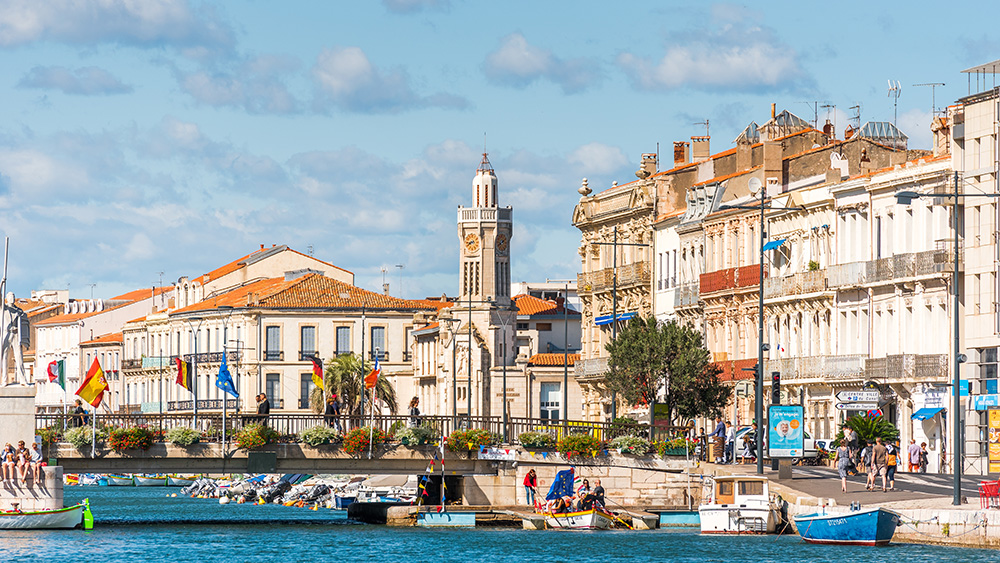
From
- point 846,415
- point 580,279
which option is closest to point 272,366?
point 580,279

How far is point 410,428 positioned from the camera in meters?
74.5

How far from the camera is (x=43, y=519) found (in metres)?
69.5

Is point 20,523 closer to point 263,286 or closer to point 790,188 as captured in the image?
point 790,188

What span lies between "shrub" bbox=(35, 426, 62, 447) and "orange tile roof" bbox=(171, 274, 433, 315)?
79.2 metres

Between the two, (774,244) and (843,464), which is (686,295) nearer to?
(774,244)

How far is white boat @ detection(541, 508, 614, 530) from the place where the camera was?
71562 mm

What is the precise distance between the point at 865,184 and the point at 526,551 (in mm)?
26664

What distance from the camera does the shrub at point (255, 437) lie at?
72.4m

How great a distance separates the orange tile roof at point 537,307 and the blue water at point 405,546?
60.5 m

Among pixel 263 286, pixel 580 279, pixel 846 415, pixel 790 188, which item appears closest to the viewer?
pixel 846 415

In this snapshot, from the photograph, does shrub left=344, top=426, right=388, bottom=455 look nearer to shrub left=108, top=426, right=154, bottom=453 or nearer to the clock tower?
shrub left=108, top=426, right=154, bottom=453

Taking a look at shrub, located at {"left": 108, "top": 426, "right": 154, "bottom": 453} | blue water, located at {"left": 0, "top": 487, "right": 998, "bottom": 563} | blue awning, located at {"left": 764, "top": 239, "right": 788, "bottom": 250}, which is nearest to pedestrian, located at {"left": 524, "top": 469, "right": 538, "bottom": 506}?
blue water, located at {"left": 0, "top": 487, "right": 998, "bottom": 563}

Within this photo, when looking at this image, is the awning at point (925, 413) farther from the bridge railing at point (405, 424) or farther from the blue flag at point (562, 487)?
the blue flag at point (562, 487)

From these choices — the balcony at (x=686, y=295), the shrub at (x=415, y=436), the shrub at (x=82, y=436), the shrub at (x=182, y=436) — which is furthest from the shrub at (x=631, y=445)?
the balcony at (x=686, y=295)
